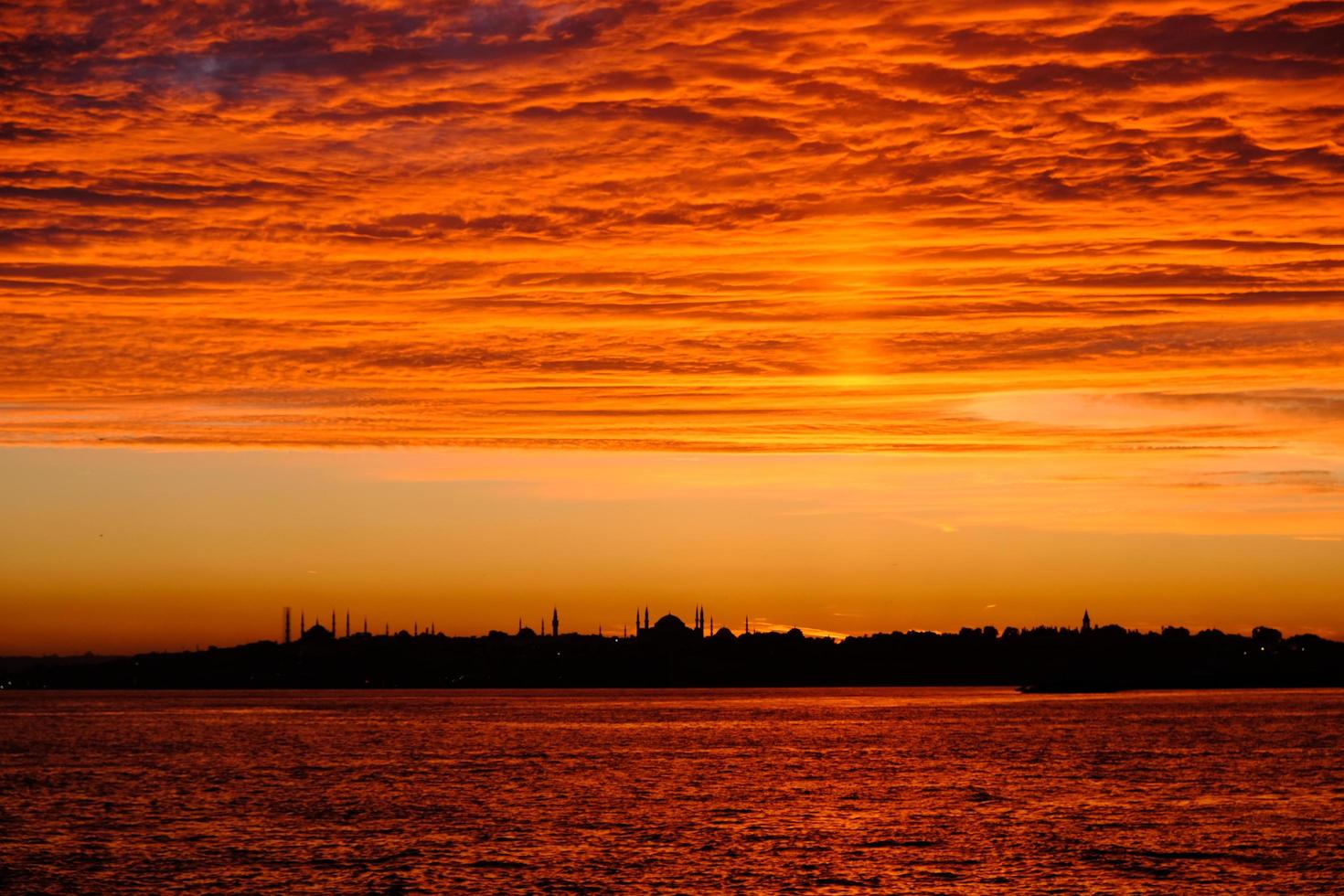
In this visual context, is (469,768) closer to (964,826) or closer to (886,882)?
(964,826)

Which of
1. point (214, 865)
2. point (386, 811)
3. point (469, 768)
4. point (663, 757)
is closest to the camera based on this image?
point (214, 865)

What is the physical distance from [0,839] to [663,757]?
2870 inches

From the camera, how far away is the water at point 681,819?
68938 mm

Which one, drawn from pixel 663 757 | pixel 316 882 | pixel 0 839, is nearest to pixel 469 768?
pixel 663 757

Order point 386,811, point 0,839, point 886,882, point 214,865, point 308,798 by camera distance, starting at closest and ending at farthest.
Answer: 1. point 886,882
2. point 214,865
3. point 0,839
4. point 386,811
5. point 308,798

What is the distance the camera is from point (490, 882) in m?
67.6

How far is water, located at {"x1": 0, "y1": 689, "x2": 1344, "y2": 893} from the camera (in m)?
68.9

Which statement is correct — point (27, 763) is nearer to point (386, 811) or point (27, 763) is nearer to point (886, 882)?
point (386, 811)

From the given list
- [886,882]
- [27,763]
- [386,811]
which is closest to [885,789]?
[386,811]

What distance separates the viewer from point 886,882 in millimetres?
67250

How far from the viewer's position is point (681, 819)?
9144 cm

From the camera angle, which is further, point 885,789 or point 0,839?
point 885,789

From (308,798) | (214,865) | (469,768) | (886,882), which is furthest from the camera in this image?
(469,768)

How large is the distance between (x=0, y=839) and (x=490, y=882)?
30.0m
